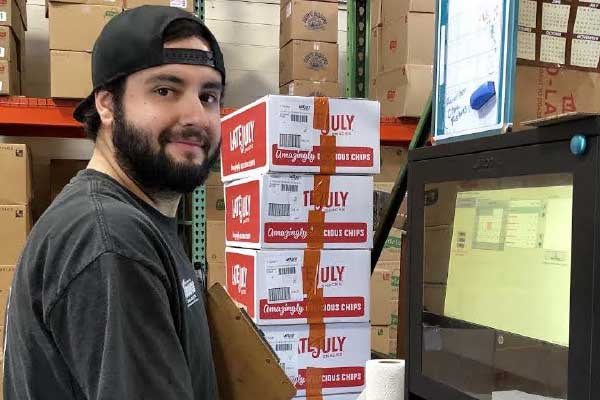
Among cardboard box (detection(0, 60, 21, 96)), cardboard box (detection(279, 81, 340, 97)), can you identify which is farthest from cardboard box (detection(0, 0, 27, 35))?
cardboard box (detection(279, 81, 340, 97))

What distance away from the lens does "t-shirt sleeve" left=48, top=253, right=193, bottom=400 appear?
82 centimetres

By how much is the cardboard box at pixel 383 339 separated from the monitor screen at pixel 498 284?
201cm

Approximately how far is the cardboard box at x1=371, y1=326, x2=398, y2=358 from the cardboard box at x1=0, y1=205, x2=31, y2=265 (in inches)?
67.6

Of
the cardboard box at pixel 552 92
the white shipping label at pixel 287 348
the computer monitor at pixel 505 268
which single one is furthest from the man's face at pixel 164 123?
the white shipping label at pixel 287 348

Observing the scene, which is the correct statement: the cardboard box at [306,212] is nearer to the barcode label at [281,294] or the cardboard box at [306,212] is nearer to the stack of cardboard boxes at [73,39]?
the barcode label at [281,294]

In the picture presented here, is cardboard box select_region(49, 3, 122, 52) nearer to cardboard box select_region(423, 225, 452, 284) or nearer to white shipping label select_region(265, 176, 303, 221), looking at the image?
white shipping label select_region(265, 176, 303, 221)

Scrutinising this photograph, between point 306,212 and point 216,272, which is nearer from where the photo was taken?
point 306,212

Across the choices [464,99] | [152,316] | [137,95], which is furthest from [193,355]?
[464,99]

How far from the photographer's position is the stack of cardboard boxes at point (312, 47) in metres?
3.50

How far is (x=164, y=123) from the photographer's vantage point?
109 centimetres

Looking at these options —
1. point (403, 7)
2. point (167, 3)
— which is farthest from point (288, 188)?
point (403, 7)

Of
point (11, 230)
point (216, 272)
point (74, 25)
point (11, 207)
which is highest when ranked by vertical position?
point (74, 25)

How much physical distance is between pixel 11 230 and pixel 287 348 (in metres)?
1.46

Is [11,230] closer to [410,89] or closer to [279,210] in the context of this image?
[279,210]
